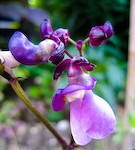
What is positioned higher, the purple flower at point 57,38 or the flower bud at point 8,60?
the purple flower at point 57,38

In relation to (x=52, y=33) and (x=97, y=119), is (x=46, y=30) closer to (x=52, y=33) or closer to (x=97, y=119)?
(x=52, y=33)

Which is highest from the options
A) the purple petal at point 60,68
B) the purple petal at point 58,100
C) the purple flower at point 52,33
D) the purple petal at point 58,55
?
the purple flower at point 52,33

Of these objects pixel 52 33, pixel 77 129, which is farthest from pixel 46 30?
pixel 77 129

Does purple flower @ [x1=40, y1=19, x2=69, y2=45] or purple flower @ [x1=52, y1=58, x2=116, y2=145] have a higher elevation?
purple flower @ [x1=40, y1=19, x2=69, y2=45]

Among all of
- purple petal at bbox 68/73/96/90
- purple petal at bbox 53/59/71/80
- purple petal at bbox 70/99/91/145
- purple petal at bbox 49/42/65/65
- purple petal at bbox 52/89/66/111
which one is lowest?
purple petal at bbox 70/99/91/145

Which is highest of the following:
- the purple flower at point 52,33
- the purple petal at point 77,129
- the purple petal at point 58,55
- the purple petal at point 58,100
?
the purple flower at point 52,33
